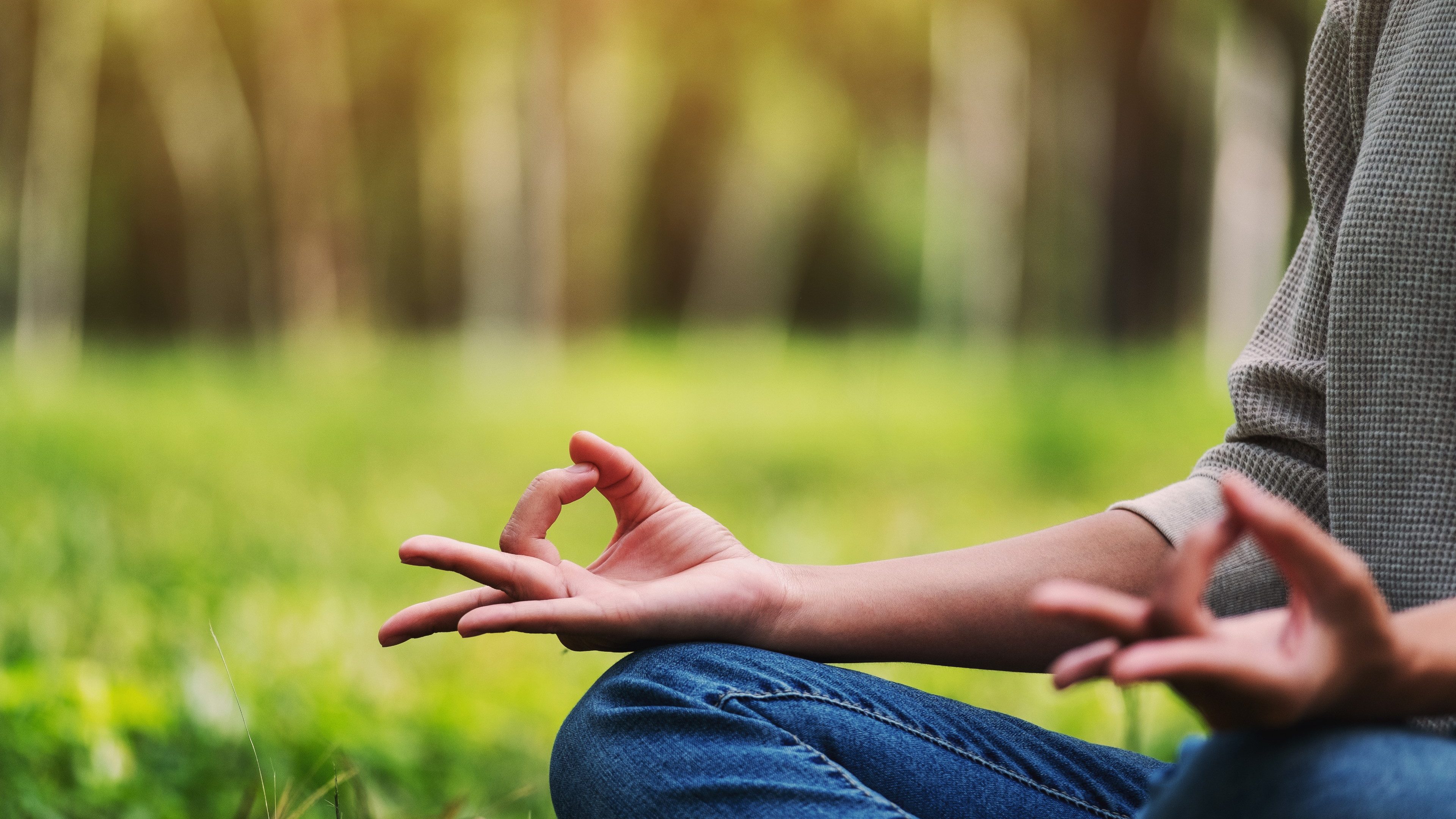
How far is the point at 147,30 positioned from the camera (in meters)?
12.6

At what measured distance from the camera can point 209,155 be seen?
49.1 feet

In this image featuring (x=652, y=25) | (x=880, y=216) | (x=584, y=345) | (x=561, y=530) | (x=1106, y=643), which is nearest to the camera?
(x=1106, y=643)

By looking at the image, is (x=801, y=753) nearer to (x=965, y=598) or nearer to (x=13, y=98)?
(x=965, y=598)

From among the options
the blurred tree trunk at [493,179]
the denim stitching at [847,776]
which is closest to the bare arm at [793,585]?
the denim stitching at [847,776]

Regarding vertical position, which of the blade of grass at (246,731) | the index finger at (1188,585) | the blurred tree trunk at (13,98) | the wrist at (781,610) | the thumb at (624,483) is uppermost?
the blurred tree trunk at (13,98)

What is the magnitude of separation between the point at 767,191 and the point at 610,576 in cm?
1659

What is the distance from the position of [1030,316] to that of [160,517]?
10004 millimetres

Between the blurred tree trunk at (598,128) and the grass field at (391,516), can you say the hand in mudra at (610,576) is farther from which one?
the blurred tree trunk at (598,128)

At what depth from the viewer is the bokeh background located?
2.48 meters

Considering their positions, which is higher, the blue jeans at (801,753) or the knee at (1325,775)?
the knee at (1325,775)

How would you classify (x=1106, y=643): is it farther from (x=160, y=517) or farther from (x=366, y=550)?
(x=160, y=517)

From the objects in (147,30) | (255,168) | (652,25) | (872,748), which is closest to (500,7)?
(652,25)

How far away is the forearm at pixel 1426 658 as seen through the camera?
668 mm

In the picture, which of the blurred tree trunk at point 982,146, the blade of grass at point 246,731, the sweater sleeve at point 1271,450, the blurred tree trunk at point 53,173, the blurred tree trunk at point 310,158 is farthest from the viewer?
the blurred tree trunk at point 982,146
